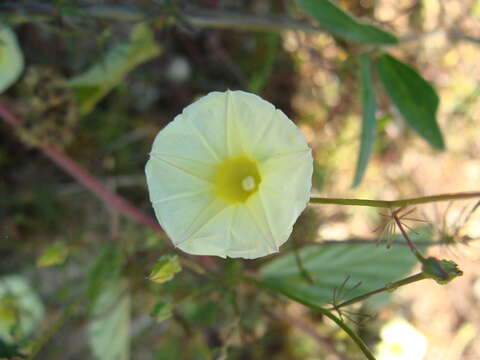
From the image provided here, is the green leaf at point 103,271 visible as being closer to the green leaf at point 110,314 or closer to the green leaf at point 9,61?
the green leaf at point 110,314

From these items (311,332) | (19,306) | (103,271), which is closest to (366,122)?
(311,332)

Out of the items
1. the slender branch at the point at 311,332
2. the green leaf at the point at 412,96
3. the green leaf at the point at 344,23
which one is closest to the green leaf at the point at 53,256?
the slender branch at the point at 311,332

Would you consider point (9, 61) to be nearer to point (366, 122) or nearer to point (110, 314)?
point (110, 314)

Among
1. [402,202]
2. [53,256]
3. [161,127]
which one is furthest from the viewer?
[161,127]

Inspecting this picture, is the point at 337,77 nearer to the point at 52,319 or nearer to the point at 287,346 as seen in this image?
the point at 287,346

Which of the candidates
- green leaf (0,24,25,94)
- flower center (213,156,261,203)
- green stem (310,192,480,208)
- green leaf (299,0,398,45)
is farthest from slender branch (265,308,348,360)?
green leaf (0,24,25,94)

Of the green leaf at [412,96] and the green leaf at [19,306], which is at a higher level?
the green leaf at [412,96]
